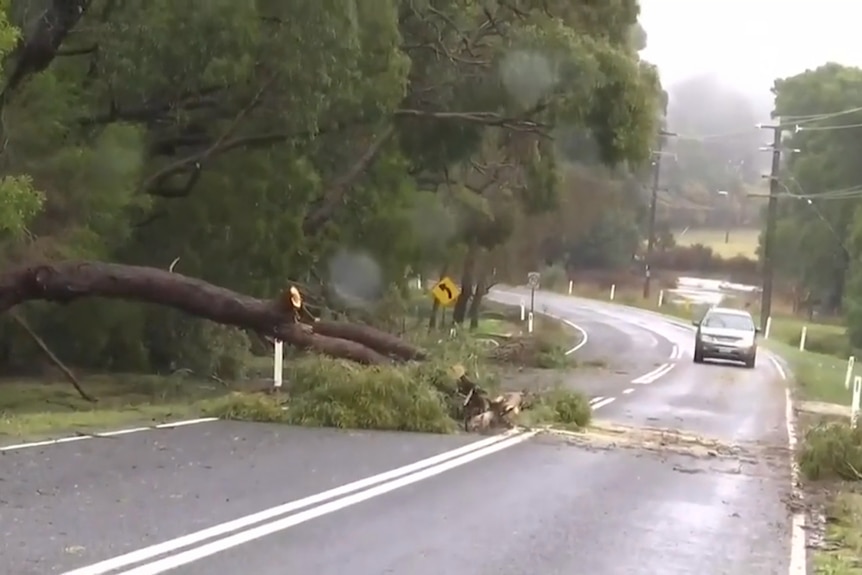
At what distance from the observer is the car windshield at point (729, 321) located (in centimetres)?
4056

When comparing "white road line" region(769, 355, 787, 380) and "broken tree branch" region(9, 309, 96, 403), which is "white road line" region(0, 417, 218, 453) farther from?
"white road line" region(769, 355, 787, 380)

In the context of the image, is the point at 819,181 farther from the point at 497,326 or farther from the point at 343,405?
the point at 343,405

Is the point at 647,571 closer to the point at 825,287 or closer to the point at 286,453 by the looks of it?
the point at 286,453

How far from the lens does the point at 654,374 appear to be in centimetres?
3412

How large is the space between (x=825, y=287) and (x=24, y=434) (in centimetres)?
7143

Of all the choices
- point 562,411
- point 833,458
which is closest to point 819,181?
point 562,411

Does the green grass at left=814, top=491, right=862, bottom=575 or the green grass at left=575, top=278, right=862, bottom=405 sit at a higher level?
the green grass at left=814, top=491, right=862, bottom=575

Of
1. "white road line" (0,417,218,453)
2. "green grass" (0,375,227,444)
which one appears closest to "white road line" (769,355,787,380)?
"green grass" (0,375,227,444)

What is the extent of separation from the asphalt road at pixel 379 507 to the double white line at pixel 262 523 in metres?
0.03

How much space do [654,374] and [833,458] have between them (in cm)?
1815

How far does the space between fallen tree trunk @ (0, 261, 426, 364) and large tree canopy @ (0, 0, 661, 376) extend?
84 cm

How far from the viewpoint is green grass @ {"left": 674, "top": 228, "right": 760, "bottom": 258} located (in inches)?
3979

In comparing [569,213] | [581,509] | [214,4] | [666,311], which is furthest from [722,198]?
[581,509]

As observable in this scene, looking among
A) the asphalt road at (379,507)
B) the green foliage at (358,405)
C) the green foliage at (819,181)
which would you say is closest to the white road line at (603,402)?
the asphalt road at (379,507)
